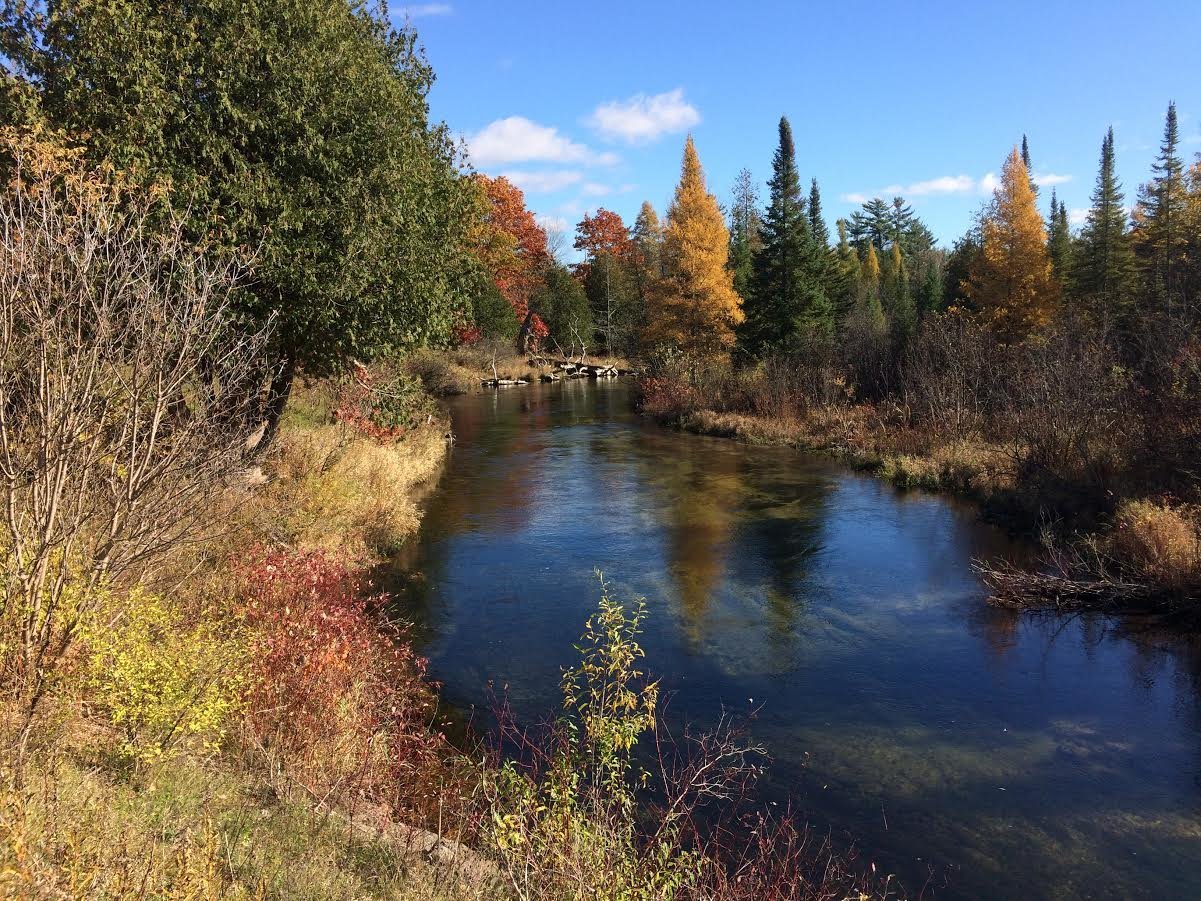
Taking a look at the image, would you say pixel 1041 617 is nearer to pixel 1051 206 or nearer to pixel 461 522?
pixel 461 522

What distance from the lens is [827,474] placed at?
75.3ft

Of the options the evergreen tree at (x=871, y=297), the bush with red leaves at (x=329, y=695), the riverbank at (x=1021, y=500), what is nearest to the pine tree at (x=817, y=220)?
the evergreen tree at (x=871, y=297)

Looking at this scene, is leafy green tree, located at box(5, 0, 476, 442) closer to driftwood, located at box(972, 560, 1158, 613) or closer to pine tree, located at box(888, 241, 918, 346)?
driftwood, located at box(972, 560, 1158, 613)

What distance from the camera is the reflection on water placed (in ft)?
22.8

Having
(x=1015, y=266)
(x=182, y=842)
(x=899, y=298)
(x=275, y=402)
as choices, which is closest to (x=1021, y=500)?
(x=275, y=402)

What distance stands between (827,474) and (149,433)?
1945 centimetres

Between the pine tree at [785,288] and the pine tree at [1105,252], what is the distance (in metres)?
19.4

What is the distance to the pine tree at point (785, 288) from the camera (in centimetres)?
3616

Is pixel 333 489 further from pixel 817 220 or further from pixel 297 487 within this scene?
pixel 817 220

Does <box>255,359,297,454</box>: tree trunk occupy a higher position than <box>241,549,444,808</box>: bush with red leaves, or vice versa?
<box>255,359,297,454</box>: tree trunk

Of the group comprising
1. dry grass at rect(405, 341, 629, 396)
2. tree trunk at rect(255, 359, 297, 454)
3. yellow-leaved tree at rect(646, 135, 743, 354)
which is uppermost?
yellow-leaved tree at rect(646, 135, 743, 354)

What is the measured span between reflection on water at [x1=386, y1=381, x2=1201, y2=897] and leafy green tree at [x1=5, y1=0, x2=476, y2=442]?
500cm

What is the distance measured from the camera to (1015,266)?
132ft

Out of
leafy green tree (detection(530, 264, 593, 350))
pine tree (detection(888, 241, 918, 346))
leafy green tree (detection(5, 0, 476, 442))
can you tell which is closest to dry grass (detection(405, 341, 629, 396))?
leafy green tree (detection(530, 264, 593, 350))
